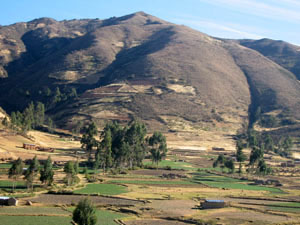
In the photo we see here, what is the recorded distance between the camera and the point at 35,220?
129ft

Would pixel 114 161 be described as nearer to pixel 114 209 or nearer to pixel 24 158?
pixel 24 158

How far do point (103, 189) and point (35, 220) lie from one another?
2503 centimetres

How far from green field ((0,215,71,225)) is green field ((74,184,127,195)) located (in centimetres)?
1703

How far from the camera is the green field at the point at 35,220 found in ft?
124

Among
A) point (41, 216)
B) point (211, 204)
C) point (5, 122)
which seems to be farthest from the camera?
point (5, 122)

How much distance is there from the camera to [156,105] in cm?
19550

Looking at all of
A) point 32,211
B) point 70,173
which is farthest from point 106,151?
point 32,211

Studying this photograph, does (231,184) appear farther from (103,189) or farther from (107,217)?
(107,217)

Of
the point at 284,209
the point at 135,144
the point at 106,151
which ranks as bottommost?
the point at 284,209

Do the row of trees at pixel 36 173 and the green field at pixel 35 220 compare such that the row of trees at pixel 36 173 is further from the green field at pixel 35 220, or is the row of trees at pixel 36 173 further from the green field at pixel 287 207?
the green field at pixel 287 207

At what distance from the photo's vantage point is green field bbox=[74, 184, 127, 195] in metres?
60.1

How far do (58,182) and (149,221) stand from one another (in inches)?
1149

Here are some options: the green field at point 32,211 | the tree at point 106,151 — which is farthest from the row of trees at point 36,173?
the tree at point 106,151

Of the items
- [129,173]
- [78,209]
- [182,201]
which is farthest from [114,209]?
[129,173]
